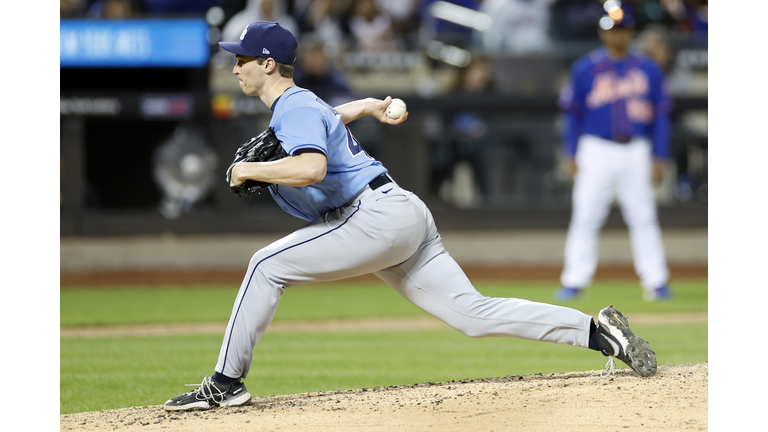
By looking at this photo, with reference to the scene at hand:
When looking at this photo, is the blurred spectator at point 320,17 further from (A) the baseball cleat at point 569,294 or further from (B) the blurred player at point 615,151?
(A) the baseball cleat at point 569,294

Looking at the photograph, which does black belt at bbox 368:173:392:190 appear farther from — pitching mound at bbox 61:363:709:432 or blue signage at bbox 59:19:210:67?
blue signage at bbox 59:19:210:67

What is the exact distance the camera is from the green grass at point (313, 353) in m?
4.46

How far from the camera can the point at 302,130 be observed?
3.20m

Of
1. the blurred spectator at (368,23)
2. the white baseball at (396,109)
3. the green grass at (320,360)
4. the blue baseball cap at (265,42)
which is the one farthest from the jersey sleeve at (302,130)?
the blurred spectator at (368,23)

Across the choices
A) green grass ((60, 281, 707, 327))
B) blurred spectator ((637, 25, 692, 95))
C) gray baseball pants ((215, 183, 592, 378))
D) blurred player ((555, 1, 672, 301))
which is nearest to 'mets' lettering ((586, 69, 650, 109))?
blurred player ((555, 1, 672, 301))

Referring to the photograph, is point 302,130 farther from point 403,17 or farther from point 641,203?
point 403,17

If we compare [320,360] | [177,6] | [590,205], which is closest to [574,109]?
[590,205]

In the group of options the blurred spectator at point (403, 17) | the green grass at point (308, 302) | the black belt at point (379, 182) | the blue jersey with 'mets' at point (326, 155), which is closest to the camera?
the blue jersey with 'mets' at point (326, 155)

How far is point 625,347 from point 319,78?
761 centimetres

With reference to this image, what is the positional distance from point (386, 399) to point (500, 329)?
0.56m

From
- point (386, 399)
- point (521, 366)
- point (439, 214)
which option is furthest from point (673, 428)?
point (439, 214)

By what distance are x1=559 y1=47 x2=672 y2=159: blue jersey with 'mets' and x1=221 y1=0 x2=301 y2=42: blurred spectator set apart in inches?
184

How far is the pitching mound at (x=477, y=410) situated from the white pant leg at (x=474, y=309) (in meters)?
0.23

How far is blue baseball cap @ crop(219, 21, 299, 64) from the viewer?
10.9ft
